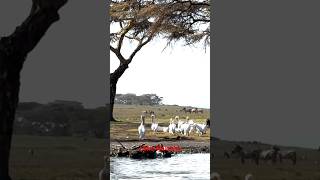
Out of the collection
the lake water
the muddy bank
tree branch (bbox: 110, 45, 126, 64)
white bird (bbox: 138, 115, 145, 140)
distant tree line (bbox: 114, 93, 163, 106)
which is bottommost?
the lake water

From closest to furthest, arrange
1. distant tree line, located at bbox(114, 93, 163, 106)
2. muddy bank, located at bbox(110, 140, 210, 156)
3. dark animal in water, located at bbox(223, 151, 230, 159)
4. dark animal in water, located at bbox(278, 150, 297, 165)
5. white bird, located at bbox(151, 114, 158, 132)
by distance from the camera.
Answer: dark animal in water, located at bbox(278, 150, 297, 165), dark animal in water, located at bbox(223, 151, 230, 159), muddy bank, located at bbox(110, 140, 210, 156), distant tree line, located at bbox(114, 93, 163, 106), white bird, located at bbox(151, 114, 158, 132)

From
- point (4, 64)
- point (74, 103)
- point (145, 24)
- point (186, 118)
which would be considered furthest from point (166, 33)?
point (4, 64)

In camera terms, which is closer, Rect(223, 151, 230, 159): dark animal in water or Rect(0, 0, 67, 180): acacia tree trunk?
Rect(0, 0, 67, 180): acacia tree trunk

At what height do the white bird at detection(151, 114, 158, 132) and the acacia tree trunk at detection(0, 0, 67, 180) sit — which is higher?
the acacia tree trunk at detection(0, 0, 67, 180)

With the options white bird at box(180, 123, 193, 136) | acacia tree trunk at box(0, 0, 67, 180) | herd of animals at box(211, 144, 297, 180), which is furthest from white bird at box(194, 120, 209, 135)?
acacia tree trunk at box(0, 0, 67, 180)

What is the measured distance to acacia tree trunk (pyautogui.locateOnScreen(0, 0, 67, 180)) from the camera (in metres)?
9.84

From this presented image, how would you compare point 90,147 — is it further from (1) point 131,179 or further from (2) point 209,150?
(2) point 209,150

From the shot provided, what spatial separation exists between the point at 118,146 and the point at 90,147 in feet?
4.65

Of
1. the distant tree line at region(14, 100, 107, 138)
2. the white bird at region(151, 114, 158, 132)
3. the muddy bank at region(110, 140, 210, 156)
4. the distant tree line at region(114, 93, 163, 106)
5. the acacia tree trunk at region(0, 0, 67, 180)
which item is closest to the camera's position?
the acacia tree trunk at region(0, 0, 67, 180)

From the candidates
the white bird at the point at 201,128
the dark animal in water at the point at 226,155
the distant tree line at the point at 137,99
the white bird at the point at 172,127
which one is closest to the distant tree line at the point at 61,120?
the distant tree line at the point at 137,99

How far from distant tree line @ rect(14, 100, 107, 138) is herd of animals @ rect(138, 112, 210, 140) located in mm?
1203

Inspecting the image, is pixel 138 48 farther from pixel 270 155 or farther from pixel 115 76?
pixel 270 155

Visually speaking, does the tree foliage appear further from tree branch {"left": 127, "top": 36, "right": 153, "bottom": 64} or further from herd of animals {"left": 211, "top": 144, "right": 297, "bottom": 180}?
herd of animals {"left": 211, "top": 144, "right": 297, "bottom": 180}

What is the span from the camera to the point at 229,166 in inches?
486
